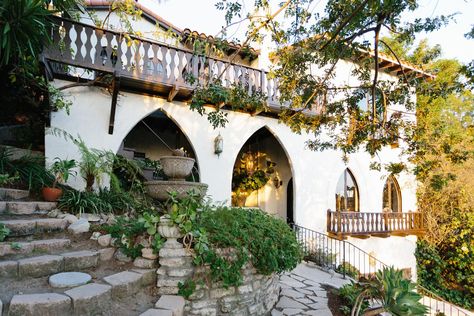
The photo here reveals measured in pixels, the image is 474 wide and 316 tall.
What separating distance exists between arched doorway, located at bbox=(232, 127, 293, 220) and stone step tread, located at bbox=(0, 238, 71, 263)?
781 centimetres

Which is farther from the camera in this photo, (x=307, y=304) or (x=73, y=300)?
(x=307, y=304)

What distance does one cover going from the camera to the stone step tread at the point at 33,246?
136 inches

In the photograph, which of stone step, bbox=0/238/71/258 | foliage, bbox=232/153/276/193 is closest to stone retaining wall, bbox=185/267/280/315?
stone step, bbox=0/238/71/258

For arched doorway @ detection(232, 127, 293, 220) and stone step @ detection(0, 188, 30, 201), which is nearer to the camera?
stone step @ detection(0, 188, 30, 201)

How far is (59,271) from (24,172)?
302 centimetres

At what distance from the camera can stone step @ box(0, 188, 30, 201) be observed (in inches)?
193

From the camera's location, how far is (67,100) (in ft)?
23.2

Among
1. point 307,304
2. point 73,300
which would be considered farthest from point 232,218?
point 73,300

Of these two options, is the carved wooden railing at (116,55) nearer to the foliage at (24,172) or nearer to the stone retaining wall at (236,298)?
the foliage at (24,172)

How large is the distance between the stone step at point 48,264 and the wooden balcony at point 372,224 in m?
7.83

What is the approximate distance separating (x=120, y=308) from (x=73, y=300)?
18.9 inches

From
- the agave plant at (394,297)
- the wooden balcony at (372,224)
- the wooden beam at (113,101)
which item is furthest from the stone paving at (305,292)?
the wooden beam at (113,101)

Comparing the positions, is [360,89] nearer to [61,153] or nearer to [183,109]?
[183,109]

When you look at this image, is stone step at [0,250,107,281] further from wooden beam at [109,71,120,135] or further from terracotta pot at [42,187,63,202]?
wooden beam at [109,71,120,135]
